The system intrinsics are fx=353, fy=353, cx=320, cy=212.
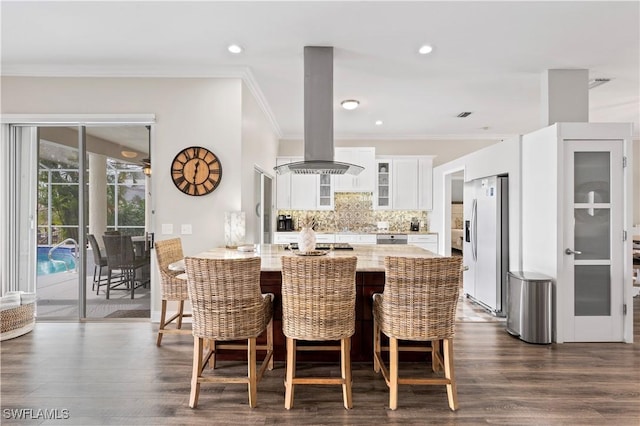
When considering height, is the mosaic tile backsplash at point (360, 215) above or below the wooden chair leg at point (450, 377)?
above

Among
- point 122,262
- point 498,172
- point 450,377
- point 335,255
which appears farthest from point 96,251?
point 498,172

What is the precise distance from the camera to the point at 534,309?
3.44 m

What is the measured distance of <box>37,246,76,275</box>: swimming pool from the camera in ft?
13.5

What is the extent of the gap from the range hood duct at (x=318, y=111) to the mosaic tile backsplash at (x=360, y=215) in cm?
355

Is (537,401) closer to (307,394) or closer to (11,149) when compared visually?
(307,394)

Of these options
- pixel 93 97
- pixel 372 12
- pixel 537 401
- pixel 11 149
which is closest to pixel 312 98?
pixel 372 12

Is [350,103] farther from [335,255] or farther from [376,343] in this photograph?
[376,343]

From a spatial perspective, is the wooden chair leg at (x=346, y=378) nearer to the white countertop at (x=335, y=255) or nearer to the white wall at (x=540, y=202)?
the white countertop at (x=335, y=255)

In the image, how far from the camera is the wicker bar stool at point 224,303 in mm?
2201

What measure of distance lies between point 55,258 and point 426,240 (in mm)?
5643

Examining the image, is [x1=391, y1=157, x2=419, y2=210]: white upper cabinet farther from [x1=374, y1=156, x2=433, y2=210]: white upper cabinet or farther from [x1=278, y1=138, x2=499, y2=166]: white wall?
[x1=278, y1=138, x2=499, y2=166]: white wall

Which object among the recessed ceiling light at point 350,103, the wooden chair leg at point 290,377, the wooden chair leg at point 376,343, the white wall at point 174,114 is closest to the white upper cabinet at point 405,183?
the recessed ceiling light at point 350,103

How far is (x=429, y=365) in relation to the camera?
2910 millimetres

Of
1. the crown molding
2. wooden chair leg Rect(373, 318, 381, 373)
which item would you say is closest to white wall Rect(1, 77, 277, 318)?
the crown molding
